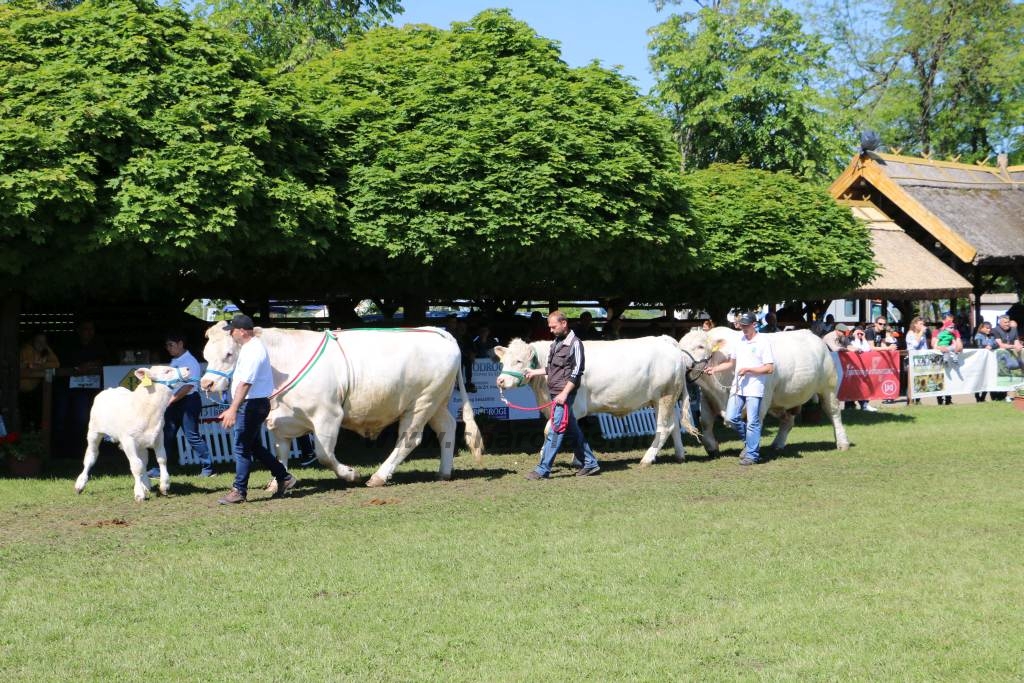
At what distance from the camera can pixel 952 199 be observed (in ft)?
113

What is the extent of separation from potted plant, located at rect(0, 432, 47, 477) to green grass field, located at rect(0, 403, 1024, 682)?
3.44ft

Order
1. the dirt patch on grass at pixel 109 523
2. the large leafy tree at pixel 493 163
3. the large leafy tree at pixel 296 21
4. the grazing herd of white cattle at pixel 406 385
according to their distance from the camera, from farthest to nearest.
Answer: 1. the large leafy tree at pixel 296 21
2. the large leafy tree at pixel 493 163
3. the grazing herd of white cattle at pixel 406 385
4. the dirt patch on grass at pixel 109 523

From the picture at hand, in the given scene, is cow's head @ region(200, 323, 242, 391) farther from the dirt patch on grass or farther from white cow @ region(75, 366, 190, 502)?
the dirt patch on grass

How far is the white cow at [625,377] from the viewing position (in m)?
15.6

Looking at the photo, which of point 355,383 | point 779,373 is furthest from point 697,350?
point 355,383

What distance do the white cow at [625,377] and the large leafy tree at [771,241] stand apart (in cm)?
532

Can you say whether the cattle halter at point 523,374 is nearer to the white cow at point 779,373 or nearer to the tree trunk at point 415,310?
the white cow at point 779,373

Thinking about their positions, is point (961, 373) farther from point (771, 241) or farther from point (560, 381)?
point (560, 381)

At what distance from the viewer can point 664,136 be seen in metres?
19.5

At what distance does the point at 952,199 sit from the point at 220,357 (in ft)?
89.6

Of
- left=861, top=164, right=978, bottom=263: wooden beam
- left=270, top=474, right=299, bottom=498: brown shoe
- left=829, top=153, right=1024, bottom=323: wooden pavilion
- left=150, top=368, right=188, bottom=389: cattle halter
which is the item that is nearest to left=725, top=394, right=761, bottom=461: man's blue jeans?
left=270, top=474, right=299, bottom=498: brown shoe

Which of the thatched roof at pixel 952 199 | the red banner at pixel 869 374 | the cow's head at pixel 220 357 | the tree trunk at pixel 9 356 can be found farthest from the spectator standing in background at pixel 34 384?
the thatched roof at pixel 952 199

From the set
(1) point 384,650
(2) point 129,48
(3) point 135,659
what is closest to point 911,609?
(1) point 384,650

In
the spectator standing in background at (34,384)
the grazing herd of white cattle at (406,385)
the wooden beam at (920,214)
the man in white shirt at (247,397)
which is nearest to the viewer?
the man in white shirt at (247,397)
